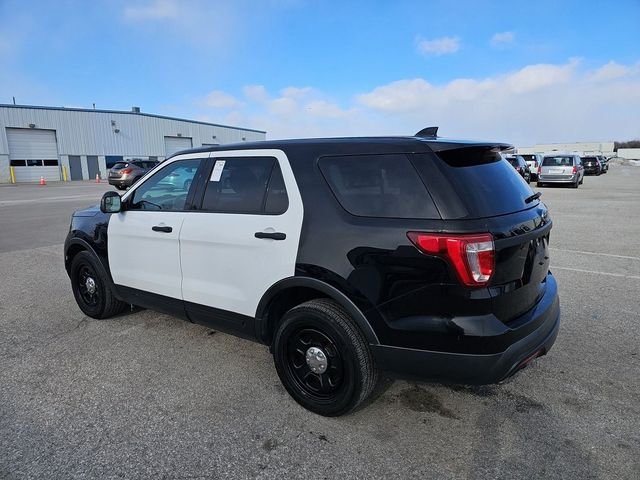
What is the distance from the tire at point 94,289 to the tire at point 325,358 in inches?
88.7

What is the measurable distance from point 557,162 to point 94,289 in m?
24.1

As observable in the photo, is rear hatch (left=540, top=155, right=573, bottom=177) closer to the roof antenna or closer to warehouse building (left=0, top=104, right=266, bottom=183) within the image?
the roof antenna

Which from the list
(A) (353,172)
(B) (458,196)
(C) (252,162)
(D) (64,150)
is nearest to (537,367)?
(B) (458,196)

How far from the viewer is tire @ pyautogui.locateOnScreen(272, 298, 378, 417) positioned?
8.71ft

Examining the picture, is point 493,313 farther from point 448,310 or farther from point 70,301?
point 70,301

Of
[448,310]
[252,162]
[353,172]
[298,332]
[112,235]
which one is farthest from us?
[112,235]

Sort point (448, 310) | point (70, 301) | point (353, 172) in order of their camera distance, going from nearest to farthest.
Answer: point (448, 310), point (353, 172), point (70, 301)

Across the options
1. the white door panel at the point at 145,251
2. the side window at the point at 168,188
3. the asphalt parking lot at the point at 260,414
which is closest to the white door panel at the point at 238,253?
the white door panel at the point at 145,251

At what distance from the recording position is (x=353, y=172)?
2.73 m

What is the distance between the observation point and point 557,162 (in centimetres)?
2311

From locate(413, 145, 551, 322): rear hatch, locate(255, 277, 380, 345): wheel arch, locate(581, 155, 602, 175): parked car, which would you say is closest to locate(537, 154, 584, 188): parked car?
locate(581, 155, 602, 175): parked car

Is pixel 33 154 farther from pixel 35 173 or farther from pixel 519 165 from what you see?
pixel 519 165

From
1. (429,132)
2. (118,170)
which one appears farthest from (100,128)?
(429,132)

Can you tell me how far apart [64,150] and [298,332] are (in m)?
42.4
